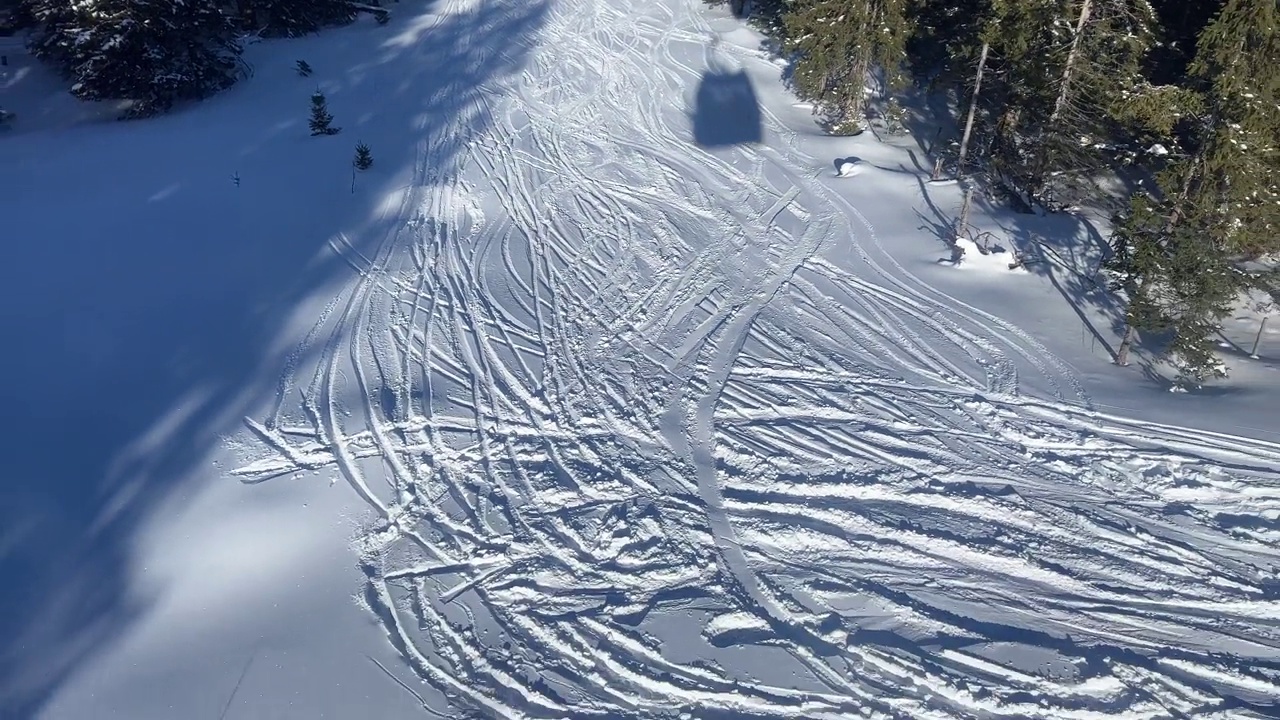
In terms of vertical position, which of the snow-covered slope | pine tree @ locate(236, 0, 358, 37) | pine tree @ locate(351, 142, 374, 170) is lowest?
the snow-covered slope

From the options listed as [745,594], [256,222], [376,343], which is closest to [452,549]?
[745,594]

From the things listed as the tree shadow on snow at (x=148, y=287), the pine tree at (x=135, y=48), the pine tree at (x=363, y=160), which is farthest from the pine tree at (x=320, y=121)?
the pine tree at (x=135, y=48)

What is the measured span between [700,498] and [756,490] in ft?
2.24

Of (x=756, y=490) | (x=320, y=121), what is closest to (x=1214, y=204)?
(x=756, y=490)

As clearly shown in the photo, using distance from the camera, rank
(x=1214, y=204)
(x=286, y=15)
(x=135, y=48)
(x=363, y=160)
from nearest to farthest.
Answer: (x=1214, y=204)
(x=363, y=160)
(x=135, y=48)
(x=286, y=15)

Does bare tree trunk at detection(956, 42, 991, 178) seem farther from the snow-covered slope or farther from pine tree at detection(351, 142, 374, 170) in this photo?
pine tree at detection(351, 142, 374, 170)

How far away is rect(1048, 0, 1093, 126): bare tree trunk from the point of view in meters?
13.5

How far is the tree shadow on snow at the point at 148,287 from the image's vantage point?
8195 millimetres

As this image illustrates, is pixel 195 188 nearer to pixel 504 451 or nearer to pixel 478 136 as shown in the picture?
pixel 478 136

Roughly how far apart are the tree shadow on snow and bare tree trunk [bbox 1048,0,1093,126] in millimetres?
13189

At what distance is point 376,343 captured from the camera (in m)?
11.7

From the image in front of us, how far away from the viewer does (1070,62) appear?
13.8 meters

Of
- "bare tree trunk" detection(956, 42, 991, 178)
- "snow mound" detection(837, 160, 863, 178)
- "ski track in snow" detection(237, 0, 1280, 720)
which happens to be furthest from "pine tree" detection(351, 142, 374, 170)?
"bare tree trunk" detection(956, 42, 991, 178)

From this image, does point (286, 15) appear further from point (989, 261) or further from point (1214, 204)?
point (1214, 204)
